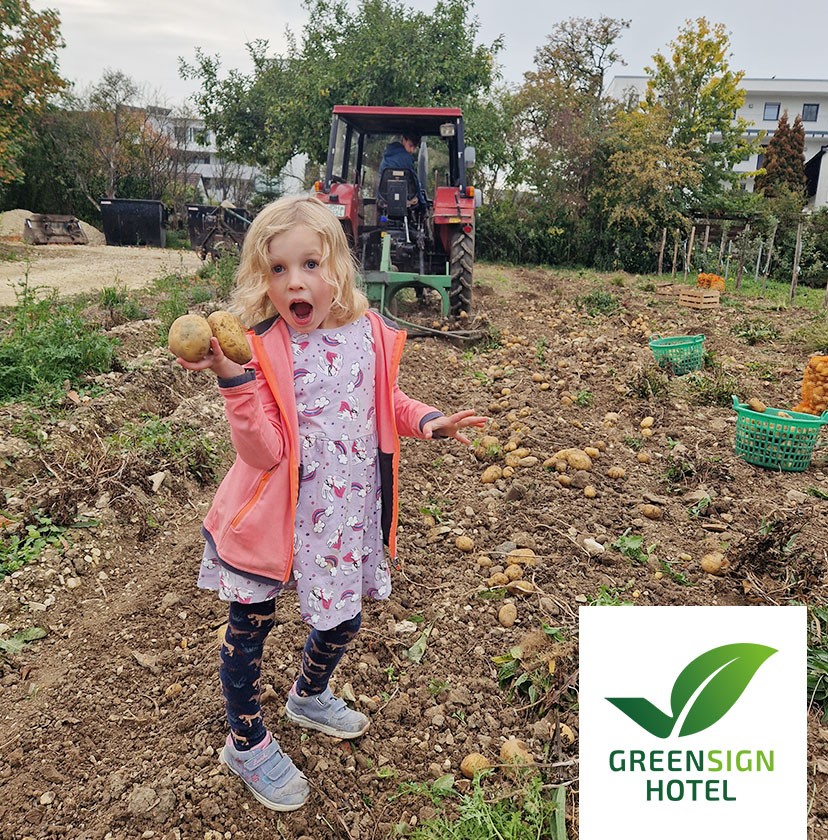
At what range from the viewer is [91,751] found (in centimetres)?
212

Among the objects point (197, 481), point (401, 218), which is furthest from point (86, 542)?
point (401, 218)

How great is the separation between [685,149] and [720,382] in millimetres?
15546

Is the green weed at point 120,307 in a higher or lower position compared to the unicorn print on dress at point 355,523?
lower

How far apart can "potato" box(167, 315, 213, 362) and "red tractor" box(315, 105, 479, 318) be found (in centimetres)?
613

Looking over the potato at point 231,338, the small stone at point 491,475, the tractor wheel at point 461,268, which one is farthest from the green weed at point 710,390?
the potato at point 231,338

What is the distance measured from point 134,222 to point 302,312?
19.7m

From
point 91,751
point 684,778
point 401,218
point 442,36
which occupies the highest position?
point 442,36

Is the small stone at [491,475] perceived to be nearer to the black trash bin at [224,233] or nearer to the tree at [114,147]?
the black trash bin at [224,233]

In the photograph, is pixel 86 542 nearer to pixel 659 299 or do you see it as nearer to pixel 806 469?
pixel 806 469

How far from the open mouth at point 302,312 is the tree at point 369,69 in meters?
15.0

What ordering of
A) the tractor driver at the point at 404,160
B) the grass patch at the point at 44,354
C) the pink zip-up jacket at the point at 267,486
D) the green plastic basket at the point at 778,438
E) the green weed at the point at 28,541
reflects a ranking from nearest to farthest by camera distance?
the pink zip-up jacket at the point at 267,486 → the green weed at the point at 28,541 → the green plastic basket at the point at 778,438 → the grass patch at the point at 44,354 → the tractor driver at the point at 404,160

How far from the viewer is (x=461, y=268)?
305 inches

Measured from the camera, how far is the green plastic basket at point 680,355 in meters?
5.63

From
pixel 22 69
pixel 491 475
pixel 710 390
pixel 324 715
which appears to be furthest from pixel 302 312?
pixel 22 69
